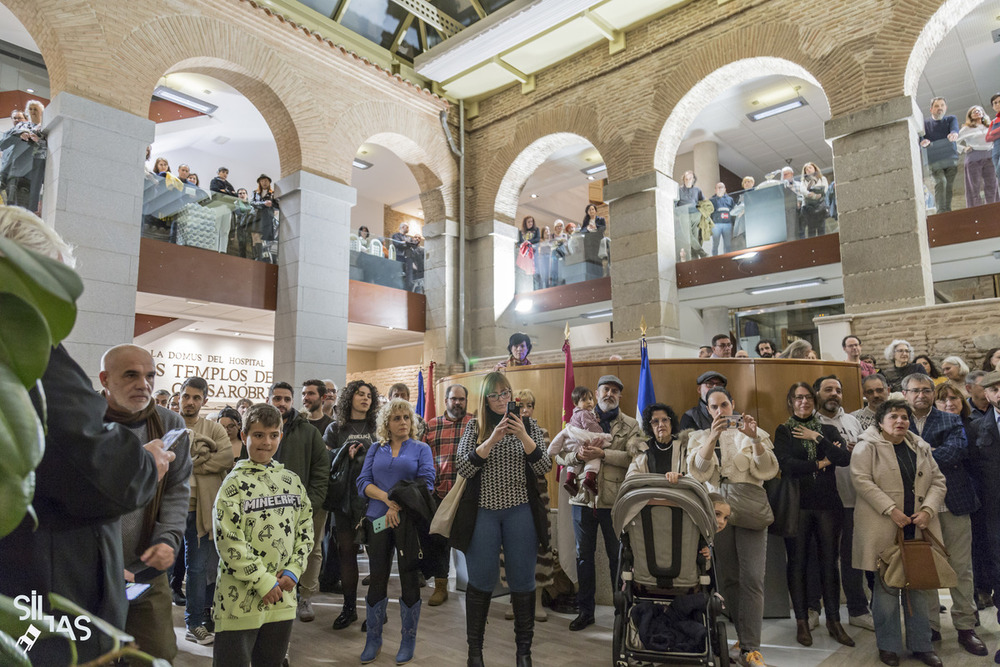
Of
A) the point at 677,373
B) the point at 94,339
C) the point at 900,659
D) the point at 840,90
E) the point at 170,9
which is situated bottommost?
the point at 900,659

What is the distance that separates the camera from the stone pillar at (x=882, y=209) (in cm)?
896

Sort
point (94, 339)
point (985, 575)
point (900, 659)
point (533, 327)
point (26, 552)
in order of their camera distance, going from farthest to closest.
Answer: point (533, 327), point (94, 339), point (985, 575), point (900, 659), point (26, 552)

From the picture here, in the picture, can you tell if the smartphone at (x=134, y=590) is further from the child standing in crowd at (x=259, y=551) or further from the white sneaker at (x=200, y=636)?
the white sneaker at (x=200, y=636)

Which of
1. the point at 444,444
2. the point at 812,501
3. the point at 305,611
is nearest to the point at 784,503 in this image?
the point at 812,501

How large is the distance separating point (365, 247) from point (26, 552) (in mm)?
11583

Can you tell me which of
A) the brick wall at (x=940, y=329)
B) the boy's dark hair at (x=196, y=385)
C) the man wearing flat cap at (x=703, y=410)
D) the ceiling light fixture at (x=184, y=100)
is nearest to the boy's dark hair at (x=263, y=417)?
the boy's dark hair at (x=196, y=385)

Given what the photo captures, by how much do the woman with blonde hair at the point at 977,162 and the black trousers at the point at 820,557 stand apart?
6.86 m

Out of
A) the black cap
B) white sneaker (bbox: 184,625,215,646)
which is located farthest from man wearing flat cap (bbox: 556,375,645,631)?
white sneaker (bbox: 184,625,215,646)

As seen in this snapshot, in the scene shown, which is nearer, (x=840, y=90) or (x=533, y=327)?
(x=840, y=90)

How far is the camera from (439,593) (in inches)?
225

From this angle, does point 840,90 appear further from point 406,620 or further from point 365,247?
point 406,620

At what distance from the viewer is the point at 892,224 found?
9.16 metres

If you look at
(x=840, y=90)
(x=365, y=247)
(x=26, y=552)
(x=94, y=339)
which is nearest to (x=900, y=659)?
(x=26, y=552)

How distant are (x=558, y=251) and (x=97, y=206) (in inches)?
325
